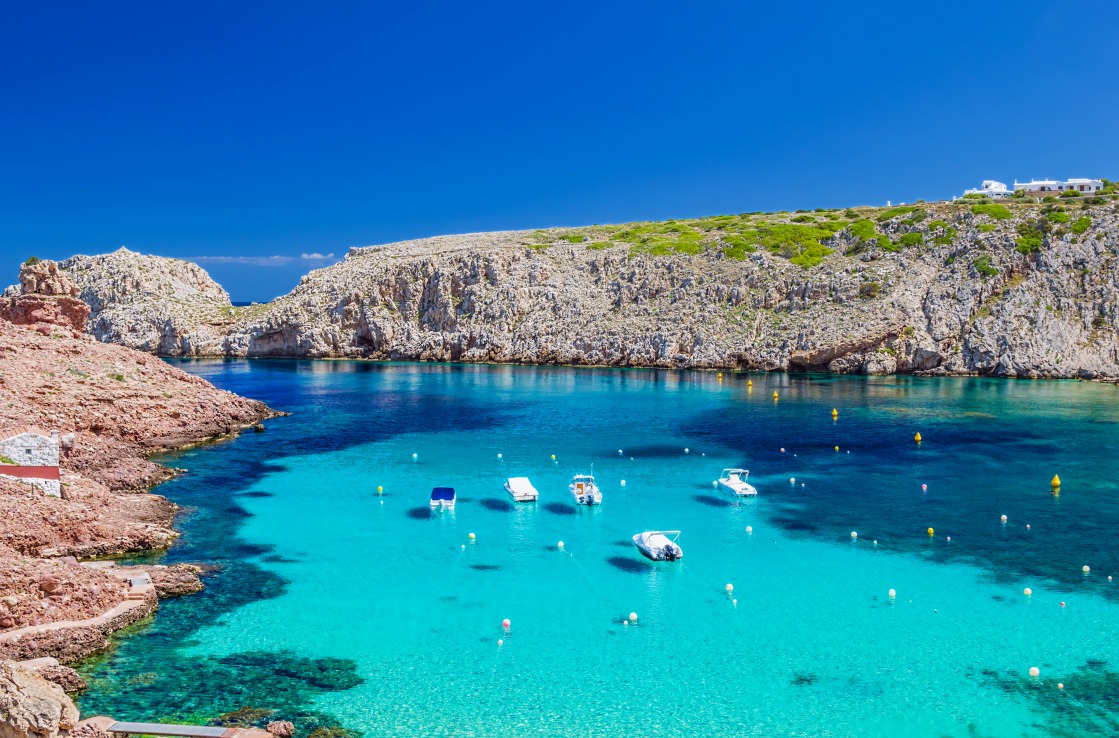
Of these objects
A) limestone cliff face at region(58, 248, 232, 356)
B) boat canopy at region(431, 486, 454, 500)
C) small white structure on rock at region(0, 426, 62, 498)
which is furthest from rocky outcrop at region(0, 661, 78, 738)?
limestone cliff face at region(58, 248, 232, 356)

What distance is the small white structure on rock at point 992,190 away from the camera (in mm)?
145863

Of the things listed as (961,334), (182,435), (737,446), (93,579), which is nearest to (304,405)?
(182,435)

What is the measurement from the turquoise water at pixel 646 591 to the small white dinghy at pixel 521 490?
1060mm

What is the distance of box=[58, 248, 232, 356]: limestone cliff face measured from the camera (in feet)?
450

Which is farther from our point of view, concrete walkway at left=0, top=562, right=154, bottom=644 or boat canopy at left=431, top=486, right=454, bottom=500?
boat canopy at left=431, top=486, right=454, bottom=500

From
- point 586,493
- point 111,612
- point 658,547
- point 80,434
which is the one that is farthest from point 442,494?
point 80,434

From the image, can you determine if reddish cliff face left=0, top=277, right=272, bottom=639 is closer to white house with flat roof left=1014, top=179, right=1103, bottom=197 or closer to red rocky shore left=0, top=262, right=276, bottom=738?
red rocky shore left=0, top=262, right=276, bottom=738

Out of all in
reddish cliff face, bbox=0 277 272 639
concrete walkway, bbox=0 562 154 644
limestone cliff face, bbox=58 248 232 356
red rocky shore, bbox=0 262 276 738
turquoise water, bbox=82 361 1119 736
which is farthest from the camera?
limestone cliff face, bbox=58 248 232 356

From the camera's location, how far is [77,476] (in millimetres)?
36375

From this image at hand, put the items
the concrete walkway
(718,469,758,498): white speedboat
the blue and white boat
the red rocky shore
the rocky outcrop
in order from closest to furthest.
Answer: the rocky outcrop
the concrete walkway
the red rocky shore
the blue and white boat
(718,469,758,498): white speedboat

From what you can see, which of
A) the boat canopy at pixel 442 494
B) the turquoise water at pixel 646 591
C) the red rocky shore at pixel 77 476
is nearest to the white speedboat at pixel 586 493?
the turquoise water at pixel 646 591

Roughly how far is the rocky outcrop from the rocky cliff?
333 ft

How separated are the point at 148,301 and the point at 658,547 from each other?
14149cm

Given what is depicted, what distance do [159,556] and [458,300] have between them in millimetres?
104000
